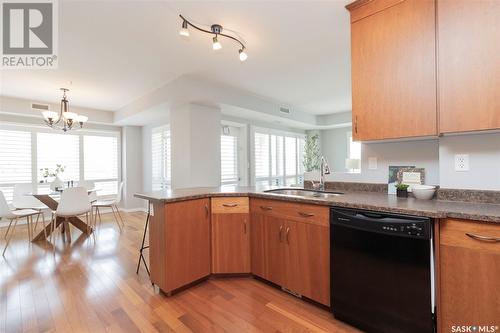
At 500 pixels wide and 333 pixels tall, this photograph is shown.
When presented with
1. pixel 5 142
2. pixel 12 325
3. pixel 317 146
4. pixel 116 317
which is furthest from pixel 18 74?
pixel 317 146

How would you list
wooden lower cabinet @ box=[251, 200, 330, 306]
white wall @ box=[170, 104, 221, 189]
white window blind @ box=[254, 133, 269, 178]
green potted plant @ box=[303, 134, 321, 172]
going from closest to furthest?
wooden lower cabinet @ box=[251, 200, 330, 306] → white wall @ box=[170, 104, 221, 189] → white window blind @ box=[254, 133, 269, 178] → green potted plant @ box=[303, 134, 321, 172]

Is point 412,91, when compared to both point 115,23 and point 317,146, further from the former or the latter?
point 317,146

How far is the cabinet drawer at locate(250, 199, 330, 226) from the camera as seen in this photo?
1.81 meters

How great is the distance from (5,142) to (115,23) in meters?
→ 4.28

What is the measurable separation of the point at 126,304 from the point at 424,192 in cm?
249

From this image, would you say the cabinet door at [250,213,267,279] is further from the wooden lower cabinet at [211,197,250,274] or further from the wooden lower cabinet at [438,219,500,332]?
the wooden lower cabinet at [438,219,500,332]

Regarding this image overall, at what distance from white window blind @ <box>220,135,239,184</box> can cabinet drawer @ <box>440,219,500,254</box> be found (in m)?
4.15


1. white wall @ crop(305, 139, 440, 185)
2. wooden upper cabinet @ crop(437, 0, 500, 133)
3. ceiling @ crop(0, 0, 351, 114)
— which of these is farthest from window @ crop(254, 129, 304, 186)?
wooden upper cabinet @ crop(437, 0, 500, 133)

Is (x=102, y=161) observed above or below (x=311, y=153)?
below

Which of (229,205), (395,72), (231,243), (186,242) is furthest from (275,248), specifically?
(395,72)

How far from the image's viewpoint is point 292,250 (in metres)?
2.01

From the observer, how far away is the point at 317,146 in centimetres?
739

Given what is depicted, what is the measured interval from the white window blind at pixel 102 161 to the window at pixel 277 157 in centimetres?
355

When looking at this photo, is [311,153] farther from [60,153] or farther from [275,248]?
[60,153]
